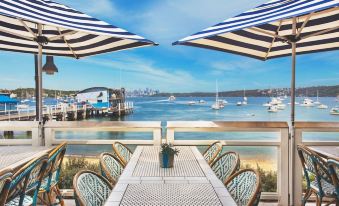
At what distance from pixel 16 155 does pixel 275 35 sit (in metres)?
2.62

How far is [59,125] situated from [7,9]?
1452 millimetres

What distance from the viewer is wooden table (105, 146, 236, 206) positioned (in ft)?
5.52

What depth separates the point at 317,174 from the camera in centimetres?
257

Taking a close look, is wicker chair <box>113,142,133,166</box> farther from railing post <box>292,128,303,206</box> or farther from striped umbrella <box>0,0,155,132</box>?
railing post <box>292,128,303,206</box>

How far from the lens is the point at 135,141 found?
3611 mm

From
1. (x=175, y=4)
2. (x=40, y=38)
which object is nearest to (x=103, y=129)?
(x=40, y=38)

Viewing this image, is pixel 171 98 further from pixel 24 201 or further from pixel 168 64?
pixel 24 201

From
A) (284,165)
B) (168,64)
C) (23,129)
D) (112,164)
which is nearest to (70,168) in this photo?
(23,129)

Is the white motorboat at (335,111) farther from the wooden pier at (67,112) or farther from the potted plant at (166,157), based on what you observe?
the potted plant at (166,157)

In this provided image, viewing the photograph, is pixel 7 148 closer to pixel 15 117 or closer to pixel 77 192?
pixel 77 192

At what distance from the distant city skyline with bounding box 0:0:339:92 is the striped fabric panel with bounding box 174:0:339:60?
38115 millimetres

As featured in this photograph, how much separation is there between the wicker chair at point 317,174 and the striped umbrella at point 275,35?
87 cm

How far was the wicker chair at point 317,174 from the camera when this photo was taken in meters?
2.43

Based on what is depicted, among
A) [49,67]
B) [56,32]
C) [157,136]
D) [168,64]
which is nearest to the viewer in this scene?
[157,136]
